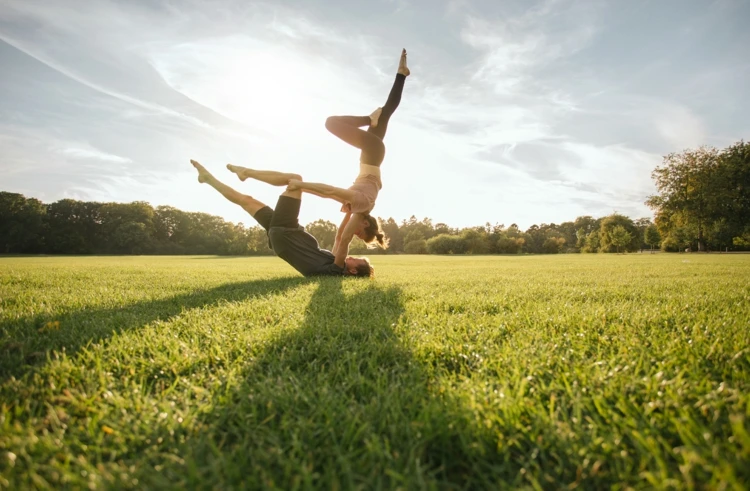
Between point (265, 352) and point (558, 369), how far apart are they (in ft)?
4.79

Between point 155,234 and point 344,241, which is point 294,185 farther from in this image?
point 155,234

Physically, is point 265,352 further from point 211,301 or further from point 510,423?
point 211,301

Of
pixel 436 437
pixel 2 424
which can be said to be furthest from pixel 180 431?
pixel 436 437

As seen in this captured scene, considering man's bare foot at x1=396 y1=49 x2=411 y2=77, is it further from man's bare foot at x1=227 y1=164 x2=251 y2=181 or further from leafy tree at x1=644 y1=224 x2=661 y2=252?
leafy tree at x1=644 y1=224 x2=661 y2=252

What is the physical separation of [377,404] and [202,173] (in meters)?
5.99

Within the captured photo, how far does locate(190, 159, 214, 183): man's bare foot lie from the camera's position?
Answer: 5.90 m

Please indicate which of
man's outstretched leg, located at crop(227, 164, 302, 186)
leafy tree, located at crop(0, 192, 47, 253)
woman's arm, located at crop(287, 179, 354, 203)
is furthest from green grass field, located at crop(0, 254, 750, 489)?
leafy tree, located at crop(0, 192, 47, 253)

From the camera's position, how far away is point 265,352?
1794 millimetres

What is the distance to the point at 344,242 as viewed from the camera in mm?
5953

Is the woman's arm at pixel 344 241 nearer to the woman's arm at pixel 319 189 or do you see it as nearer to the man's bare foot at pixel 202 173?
the woman's arm at pixel 319 189

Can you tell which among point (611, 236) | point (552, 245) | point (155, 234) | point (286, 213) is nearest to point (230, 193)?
point (286, 213)

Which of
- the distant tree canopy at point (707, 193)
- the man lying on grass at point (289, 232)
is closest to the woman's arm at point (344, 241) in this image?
the man lying on grass at point (289, 232)

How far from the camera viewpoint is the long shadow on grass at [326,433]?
2.85ft

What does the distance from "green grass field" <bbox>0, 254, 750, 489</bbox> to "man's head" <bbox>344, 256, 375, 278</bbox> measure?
3.86 m
